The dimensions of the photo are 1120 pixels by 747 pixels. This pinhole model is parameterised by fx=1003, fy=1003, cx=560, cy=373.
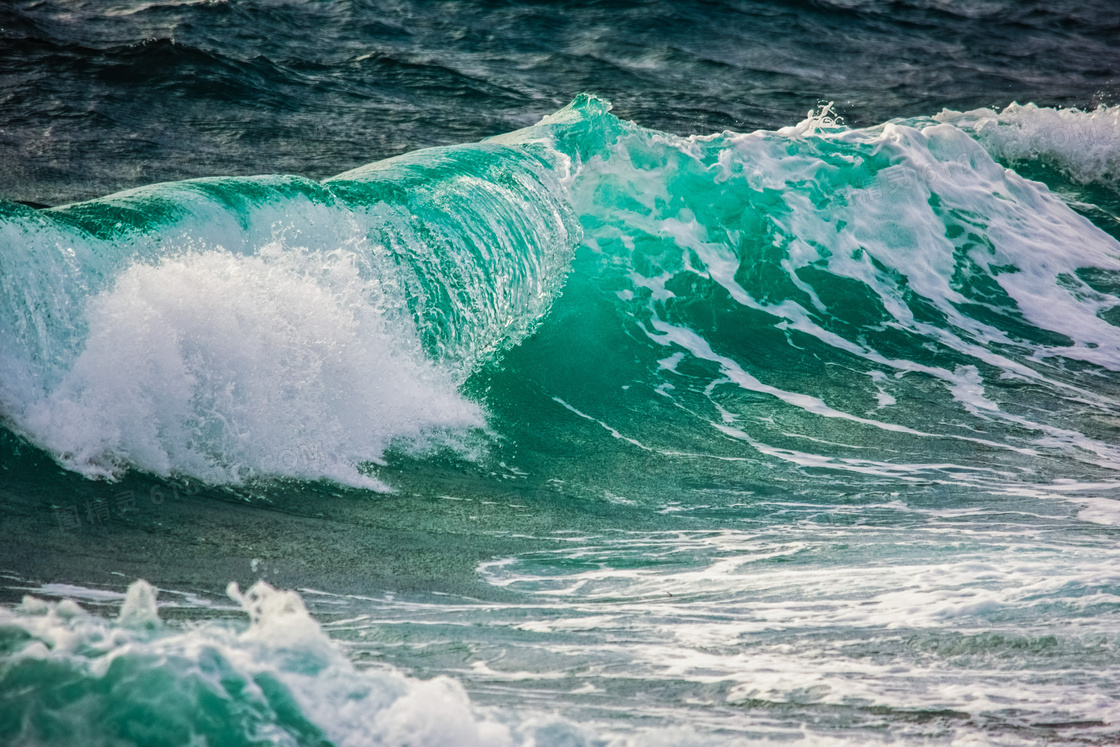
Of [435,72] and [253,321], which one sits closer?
[253,321]

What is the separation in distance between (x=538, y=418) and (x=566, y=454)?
53cm

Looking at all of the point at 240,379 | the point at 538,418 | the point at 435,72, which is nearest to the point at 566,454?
the point at 538,418

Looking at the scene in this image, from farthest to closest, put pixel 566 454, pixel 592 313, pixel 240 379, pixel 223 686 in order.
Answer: pixel 592 313, pixel 566 454, pixel 240 379, pixel 223 686

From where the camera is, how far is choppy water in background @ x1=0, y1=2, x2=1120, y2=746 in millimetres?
3041

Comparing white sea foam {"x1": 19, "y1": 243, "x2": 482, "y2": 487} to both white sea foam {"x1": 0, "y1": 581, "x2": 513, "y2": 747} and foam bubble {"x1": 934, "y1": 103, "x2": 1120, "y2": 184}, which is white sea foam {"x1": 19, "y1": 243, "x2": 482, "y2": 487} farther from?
foam bubble {"x1": 934, "y1": 103, "x2": 1120, "y2": 184}

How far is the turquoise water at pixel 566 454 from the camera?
9.73ft

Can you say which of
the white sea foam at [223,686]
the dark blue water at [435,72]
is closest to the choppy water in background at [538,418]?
the white sea foam at [223,686]

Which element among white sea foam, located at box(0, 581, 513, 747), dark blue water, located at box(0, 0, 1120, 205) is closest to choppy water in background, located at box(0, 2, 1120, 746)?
white sea foam, located at box(0, 581, 513, 747)

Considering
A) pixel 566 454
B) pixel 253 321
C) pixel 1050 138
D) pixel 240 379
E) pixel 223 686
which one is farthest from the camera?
pixel 1050 138

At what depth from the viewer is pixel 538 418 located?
20.9ft

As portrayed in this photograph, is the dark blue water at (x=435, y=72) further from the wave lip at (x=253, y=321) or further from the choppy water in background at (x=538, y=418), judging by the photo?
the wave lip at (x=253, y=321)

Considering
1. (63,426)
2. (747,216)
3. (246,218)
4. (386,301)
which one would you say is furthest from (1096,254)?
(63,426)

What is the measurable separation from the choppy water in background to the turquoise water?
2cm

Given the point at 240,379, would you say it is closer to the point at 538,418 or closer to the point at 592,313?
the point at 538,418
